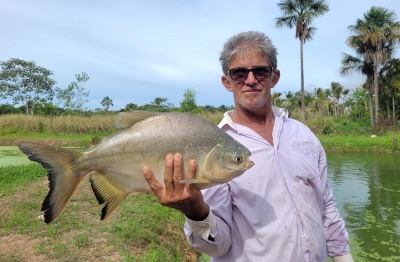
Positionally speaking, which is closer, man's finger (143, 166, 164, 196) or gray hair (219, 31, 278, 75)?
man's finger (143, 166, 164, 196)

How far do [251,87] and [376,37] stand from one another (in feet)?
111

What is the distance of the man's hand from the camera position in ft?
5.69

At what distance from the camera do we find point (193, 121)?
190 centimetres

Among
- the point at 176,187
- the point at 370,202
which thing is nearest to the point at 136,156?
the point at 176,187

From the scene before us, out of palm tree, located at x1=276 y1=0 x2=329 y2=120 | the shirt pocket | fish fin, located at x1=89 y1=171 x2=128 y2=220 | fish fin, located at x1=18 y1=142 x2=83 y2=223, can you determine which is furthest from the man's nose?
palm tree, located at x1=276 y1=0 x2=329 y2=120

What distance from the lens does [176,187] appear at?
1.75 meters

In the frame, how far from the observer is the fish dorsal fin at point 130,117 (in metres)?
1.94

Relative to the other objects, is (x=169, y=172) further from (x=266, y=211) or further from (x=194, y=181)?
(x=266, y=211)

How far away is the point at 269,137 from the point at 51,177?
1.25 meters

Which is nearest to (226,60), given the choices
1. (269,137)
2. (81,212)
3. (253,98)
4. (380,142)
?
(253,98)

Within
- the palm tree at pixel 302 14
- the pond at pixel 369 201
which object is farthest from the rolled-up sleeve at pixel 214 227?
the palm tree at pixel 302 14

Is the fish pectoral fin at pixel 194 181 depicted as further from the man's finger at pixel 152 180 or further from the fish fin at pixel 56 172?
the fish fin at pixel 56 172

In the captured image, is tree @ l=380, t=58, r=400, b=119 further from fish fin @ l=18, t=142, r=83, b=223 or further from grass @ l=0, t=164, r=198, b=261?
fish fin @ l=18, t=142, r=83, b=223

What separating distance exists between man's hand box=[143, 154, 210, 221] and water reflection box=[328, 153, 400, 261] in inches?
213
